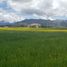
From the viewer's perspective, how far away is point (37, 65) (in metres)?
12.1

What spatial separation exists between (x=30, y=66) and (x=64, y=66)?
190 centimetres

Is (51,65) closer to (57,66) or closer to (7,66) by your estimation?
(57,66)

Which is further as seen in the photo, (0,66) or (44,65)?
(44,65)

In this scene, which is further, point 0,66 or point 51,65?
point 51,65

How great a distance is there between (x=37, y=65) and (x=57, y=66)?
1.08 m

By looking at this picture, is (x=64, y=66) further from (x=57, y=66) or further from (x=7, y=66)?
(x=7, y=66)

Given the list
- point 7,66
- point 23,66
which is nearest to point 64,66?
point 23,66

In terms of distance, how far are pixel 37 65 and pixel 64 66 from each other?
148 cm

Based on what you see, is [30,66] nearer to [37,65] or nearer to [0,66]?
[37,65]

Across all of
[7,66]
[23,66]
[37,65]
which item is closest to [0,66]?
[7,66]

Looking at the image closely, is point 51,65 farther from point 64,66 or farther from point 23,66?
point 23,66

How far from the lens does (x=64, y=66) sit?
12242 mm

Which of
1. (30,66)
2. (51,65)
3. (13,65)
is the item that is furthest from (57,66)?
(13,65)

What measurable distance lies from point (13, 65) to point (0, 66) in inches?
28.7
